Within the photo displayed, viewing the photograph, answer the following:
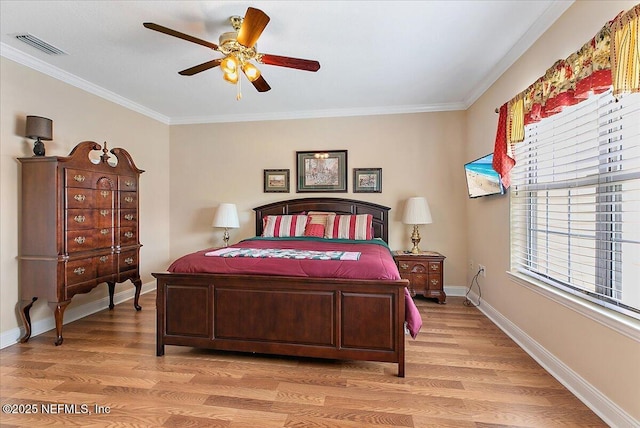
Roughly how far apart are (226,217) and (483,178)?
3.32 m

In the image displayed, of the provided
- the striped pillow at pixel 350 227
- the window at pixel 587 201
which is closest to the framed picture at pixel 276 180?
the striped pillow at pixel 350 227

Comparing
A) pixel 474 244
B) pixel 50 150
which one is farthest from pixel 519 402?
pixel 50 150

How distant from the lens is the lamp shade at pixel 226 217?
14.3 feet

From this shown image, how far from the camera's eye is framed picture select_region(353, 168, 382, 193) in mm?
4434

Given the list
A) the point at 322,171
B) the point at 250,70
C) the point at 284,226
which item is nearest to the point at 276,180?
the point at 322,171

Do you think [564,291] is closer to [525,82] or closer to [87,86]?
[525,82]

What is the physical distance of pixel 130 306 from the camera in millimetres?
3830

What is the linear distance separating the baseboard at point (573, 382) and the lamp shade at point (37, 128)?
462cm

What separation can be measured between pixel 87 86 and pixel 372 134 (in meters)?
3.56

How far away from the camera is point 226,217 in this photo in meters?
4.39

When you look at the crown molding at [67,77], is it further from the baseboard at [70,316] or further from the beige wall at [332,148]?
the baseboard at [70,316]

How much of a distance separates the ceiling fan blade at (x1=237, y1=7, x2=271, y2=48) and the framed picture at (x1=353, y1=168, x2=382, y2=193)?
258 cm

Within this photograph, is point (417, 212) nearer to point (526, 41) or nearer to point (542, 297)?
point (542, 297)

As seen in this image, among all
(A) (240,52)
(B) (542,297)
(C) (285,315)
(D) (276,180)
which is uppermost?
(A) (240,52)
